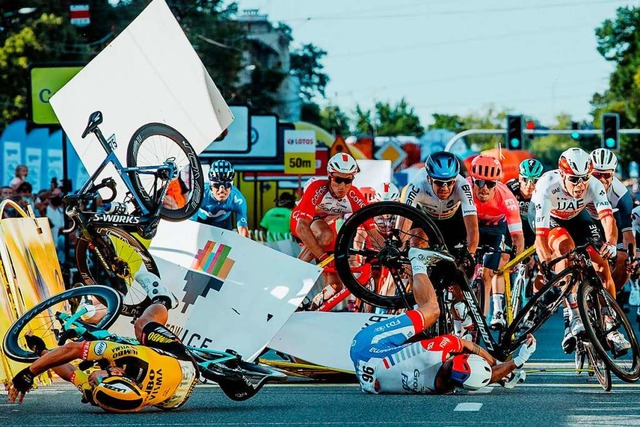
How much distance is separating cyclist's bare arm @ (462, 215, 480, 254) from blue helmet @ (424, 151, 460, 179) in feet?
1.60

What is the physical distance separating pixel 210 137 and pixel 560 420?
5.63 metres

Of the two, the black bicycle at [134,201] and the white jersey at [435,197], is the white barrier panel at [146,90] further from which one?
the white jersey at [435,197]

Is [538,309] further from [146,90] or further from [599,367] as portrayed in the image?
[146,90]

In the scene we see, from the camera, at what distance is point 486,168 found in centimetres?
1549

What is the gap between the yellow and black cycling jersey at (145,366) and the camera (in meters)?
10.4

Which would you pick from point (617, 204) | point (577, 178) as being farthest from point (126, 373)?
point (617, 204)

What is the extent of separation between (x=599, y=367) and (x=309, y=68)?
9934cm

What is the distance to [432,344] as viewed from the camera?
1142 centimetres

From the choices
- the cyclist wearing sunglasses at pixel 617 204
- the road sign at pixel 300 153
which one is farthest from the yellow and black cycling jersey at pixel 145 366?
the road sign at pixel 300 153

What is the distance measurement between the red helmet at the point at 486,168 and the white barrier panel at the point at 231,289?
9.25ft

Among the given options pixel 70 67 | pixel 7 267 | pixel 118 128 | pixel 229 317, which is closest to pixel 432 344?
Answer: pixel 229 317

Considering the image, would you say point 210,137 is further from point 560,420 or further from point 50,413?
point 560,420

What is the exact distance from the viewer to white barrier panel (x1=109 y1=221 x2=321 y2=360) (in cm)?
1323

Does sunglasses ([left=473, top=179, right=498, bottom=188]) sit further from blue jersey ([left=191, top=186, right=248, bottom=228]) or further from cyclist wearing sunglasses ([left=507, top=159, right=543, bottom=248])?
blue jersey ([left=191, top=186, right=248, bottom=228])
